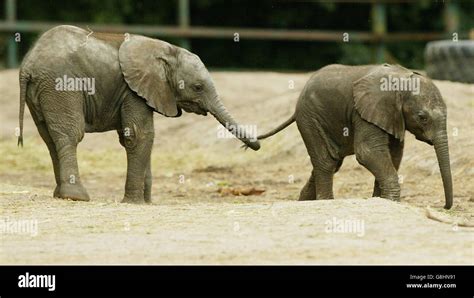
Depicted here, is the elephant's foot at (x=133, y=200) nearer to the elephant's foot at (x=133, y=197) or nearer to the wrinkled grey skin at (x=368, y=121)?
the elephant's foot at (x=133, y=197)

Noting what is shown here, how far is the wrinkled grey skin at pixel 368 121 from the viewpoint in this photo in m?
13.1

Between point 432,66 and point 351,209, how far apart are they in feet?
37.2

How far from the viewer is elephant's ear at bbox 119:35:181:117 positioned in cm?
1374

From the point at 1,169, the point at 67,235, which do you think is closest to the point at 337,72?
the point at 67,235

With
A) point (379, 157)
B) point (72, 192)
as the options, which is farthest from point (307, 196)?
point (72, 192)

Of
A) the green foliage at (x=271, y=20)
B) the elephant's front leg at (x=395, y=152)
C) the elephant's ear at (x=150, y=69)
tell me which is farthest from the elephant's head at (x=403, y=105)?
the green foliage at (x=271, y=20)

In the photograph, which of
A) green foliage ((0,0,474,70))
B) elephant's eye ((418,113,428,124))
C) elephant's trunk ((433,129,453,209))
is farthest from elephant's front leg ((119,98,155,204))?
green foliage ((0,0,474,70))

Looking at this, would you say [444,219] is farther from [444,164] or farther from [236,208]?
[236,208]

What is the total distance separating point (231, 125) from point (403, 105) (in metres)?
1.71

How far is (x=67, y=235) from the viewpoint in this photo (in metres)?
10.9

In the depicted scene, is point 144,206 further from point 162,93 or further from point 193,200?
point 193,200

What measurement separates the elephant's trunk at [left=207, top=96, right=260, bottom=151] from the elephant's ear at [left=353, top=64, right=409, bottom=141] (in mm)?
1093

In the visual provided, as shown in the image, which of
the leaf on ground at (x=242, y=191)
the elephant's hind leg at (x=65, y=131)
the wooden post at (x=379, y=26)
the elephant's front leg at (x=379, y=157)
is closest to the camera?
the elephant's front leg at (x=379, y=157)
